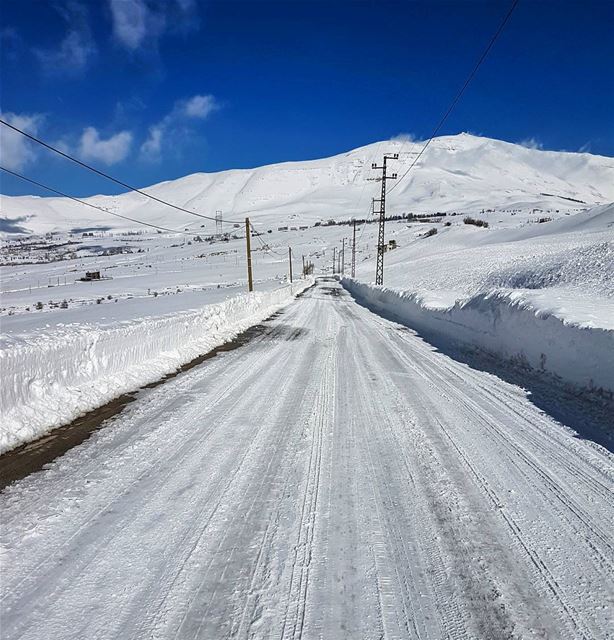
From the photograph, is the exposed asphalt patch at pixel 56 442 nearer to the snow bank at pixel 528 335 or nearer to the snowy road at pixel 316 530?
the snowy road at pixel 316 530

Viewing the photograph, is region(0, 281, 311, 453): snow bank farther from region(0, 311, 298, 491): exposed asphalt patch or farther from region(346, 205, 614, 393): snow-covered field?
region(346, 205, 614, 393): snow-covered field

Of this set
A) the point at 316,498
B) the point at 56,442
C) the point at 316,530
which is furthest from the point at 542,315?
the point at 56,442

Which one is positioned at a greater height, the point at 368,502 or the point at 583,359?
the point at 583,359

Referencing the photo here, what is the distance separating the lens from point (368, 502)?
3.11 meters

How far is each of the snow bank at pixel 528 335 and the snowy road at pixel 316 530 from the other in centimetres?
158

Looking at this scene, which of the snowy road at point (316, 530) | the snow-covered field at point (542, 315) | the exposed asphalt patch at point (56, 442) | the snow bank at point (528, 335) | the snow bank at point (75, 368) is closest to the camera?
the snowy road at point (316, 530)

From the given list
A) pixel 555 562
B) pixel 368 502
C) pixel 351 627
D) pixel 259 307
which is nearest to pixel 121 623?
pixel 351 627

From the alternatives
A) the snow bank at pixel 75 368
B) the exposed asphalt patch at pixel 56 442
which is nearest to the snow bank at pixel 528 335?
the exposed asphalt patch at pixel 56 442

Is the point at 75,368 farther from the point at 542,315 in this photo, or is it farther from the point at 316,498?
the point at 542,315

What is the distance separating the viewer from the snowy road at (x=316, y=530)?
81.0 inches

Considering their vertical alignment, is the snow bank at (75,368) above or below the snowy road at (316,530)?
above

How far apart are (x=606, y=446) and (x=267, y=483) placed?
3.40 meters

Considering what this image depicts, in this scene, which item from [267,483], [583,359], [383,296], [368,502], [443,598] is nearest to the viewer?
[443,598]

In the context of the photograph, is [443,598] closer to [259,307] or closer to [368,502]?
[368,502]
